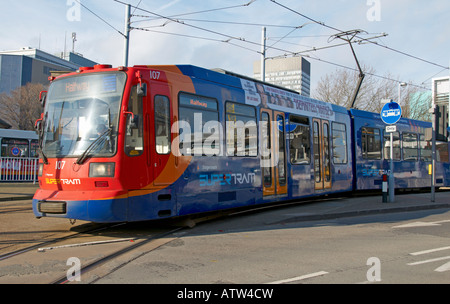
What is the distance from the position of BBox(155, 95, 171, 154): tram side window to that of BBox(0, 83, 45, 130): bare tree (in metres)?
41.1

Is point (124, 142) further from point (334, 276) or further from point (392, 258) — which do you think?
point (392, 258)

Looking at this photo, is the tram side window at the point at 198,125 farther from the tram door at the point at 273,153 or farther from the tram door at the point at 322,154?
the tram door at the point at 322,154

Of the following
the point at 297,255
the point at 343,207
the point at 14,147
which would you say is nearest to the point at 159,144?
the point at 297,255

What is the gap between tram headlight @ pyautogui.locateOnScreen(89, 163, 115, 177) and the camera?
693 cm

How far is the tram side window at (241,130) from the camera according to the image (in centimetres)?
923

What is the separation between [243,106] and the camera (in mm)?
9773

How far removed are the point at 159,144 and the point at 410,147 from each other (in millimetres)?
14094

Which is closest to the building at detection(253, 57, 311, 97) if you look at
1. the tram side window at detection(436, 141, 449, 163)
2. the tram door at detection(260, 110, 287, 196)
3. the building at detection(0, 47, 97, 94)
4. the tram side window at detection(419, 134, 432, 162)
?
the tram side window at detection(436, 141, 449, 163)

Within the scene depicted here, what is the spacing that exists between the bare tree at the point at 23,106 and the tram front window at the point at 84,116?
131ft

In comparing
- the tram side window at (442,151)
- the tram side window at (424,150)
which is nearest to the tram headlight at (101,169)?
the tram side window at (424,150)

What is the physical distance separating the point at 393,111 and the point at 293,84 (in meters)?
46.0

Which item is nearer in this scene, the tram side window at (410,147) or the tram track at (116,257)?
the tram track at (116,257)

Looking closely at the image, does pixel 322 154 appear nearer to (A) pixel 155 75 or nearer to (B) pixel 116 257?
(A) pixel 155 75
